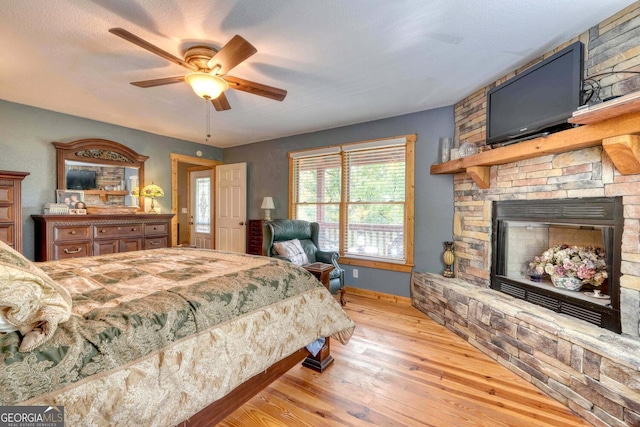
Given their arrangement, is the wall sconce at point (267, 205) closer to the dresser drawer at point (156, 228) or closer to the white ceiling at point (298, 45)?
the dresser drawer at point (156, 228)

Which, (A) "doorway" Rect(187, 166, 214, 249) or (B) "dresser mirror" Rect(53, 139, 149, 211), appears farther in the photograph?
(A) "doorway" Rect(187, 166, 214, 249)

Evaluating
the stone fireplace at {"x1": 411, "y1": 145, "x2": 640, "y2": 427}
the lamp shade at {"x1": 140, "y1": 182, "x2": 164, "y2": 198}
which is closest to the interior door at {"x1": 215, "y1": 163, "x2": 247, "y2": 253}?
the lamp shade at {"x1": 140, "y1": 182, "x2": 164, "y2": 198}

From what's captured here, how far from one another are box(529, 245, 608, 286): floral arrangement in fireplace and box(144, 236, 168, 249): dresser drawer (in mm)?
4581

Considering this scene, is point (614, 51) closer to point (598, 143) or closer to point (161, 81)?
point (598, 143)

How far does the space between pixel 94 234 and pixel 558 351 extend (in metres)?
4.73

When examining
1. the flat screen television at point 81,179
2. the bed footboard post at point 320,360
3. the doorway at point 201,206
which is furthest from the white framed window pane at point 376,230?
the flat screen television at point 81,179

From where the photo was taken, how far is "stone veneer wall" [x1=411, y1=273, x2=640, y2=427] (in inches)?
61.7

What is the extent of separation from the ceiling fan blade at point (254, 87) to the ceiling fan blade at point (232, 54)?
11 cm

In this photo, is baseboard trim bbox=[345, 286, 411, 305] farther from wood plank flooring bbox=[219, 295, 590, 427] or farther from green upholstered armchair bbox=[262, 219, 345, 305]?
wood plank flooring bbox=[219, 295, 590, 427]

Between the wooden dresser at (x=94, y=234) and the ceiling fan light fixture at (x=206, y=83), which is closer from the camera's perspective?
the ceiling fan light fixture at (x=206, y=83)

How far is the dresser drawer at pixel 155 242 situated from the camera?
4.10m

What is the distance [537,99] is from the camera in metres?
2.20

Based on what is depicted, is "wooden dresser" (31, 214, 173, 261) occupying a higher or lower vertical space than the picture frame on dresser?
lower

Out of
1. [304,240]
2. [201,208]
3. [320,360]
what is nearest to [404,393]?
[320,360]
